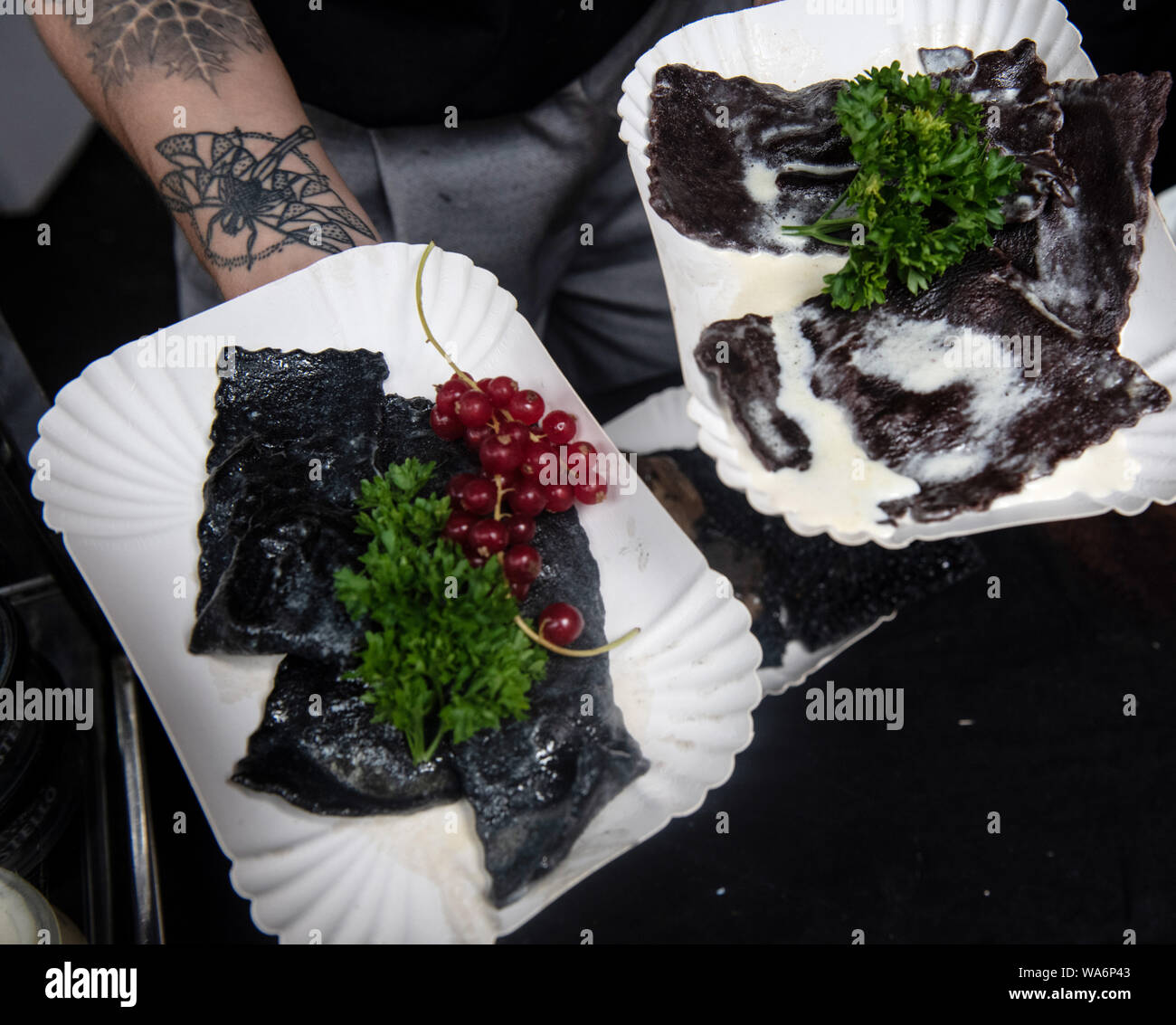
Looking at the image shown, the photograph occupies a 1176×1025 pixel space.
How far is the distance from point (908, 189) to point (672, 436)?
915 millimetres

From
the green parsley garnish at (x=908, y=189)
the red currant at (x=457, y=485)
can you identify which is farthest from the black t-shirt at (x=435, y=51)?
the red currant at (x=457, y=485)

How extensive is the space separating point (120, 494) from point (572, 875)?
30.4 inches

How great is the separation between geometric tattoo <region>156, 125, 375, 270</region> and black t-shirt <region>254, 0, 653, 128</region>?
0.75 feet

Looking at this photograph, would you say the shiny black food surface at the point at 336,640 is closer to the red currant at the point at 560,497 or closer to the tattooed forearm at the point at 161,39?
the red currant at the point at 560,497

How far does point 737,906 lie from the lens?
1.73 meters

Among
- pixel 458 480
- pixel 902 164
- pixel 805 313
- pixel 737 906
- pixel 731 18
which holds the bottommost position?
pixel 737 906

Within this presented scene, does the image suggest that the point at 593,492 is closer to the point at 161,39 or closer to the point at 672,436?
the point at 672,436

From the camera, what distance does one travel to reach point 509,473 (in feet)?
4.00

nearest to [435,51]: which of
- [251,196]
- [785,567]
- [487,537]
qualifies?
[251,196]

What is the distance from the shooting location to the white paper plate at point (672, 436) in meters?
1.80

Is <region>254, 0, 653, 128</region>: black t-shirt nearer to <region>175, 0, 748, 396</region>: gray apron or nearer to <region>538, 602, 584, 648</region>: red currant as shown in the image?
<region>175, 0, 748, 396</region>: gray apron

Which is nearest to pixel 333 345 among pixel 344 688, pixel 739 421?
pixel 344 688

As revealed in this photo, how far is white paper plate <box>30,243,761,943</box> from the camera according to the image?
102 centimetres

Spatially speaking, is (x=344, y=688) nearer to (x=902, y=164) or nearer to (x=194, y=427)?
(x=194, y=427)
